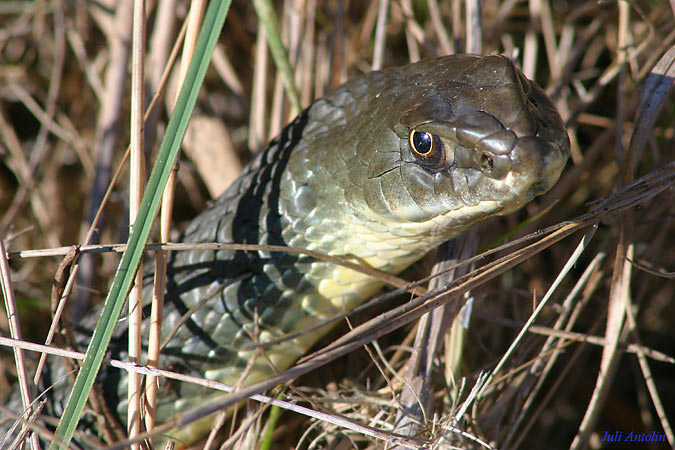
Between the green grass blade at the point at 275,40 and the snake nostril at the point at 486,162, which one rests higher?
the green grass blade at the point at 275,40

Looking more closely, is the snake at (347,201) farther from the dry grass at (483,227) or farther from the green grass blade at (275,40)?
the green grass blade at (275,40)

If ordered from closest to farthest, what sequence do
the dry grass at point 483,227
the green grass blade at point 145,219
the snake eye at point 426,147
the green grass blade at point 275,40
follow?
the green grass blade at point 145,219 → the snake eye at point 426,147 → the dry grass at point 483,227 → the green grass blade at point 275,40

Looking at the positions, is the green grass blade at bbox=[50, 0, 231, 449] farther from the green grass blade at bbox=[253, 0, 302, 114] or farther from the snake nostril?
the green grass blade at bbox=[253, 0, 302, 114]

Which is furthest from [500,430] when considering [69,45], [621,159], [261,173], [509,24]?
[69,45]

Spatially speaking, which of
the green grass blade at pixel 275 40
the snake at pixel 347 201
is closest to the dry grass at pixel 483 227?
the snake at pixel 347 201

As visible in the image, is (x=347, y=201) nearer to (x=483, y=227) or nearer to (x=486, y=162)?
(x=486, y=162)

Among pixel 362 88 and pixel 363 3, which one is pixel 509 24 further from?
pixel 362 88

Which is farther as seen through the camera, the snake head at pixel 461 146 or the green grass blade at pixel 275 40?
the green grass blade at pixel 275 40

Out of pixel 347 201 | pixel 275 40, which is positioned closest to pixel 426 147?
pixel 347 201

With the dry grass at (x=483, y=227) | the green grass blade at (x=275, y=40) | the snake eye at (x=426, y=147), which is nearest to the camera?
the snake eye at (x=426, y=147)
